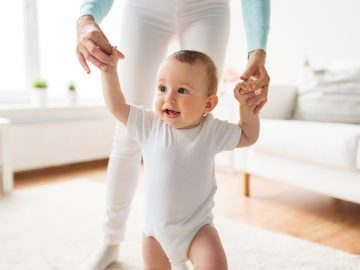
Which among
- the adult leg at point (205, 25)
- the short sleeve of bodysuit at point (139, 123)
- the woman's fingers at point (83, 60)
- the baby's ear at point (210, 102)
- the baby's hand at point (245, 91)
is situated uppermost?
the adult leg at point (205, 25)

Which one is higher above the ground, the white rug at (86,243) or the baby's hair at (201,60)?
the baby's hair at (201,60)

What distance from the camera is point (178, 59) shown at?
95cm

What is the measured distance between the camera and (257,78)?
94 centimetres

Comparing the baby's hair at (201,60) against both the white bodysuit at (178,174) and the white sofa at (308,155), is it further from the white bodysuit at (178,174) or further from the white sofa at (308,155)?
the white sofa at (308,155)

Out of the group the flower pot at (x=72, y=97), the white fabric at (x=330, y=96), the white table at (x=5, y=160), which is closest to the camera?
the white fabric at (x=330, y=96)

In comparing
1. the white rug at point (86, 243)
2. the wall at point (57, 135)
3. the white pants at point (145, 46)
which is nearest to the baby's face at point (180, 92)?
the white pants at point (145, 46)

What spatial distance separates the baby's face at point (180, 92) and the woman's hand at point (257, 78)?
0.10m

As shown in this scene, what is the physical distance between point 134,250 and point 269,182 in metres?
1.46

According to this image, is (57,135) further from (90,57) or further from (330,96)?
(90,57)

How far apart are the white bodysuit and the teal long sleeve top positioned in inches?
8.6

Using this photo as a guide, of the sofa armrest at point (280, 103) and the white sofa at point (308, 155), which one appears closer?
the white sofa at point (308, 155)

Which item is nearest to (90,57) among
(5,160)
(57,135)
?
(5,160)

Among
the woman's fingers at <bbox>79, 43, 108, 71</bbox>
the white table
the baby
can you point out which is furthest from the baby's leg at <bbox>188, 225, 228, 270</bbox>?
the white table

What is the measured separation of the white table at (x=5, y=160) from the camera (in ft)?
7.54
